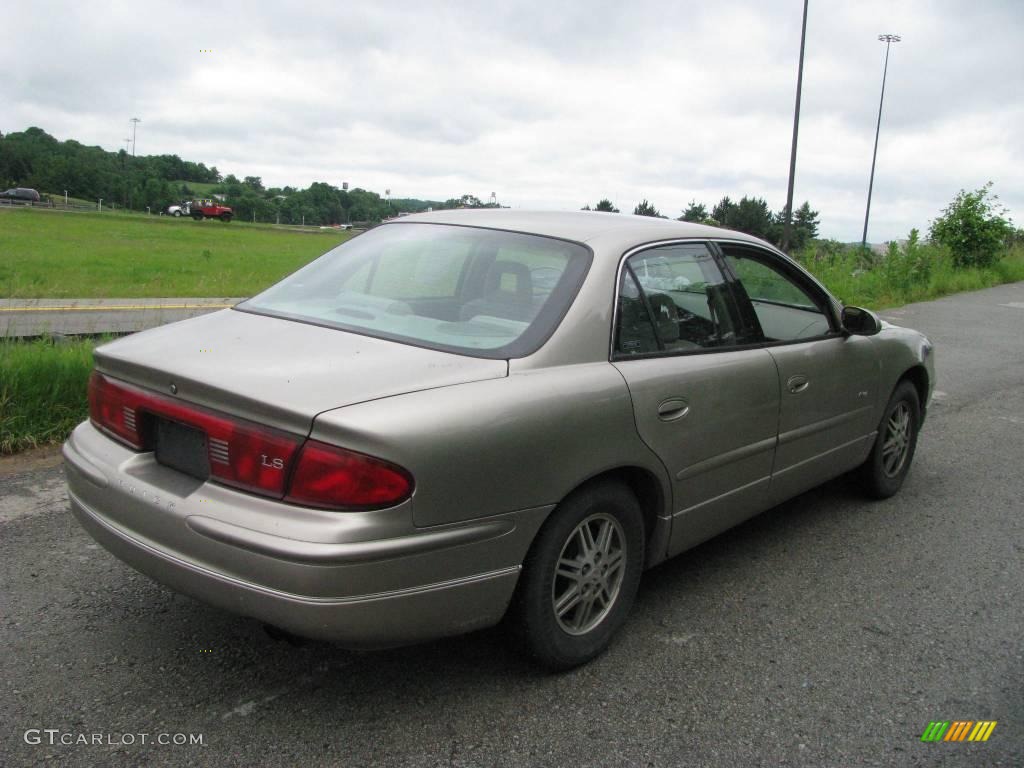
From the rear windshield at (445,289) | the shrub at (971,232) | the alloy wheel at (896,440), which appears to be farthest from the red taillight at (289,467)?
the shrub at (971,232)

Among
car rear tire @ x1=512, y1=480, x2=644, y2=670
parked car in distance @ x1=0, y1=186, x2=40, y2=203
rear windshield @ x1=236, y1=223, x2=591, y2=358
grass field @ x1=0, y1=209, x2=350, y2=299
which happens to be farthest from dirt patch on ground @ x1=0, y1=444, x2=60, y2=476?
parked car in distance @ x1=0, y1=186, x2=40, y2=203

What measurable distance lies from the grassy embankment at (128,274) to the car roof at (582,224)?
267 cm

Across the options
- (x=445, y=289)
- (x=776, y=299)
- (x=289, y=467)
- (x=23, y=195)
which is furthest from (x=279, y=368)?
(x=23, y=195)

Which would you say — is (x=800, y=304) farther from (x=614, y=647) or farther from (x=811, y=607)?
(x=614, y=647)

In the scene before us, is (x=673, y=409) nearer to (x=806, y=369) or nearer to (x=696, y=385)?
(x=696, y=385)

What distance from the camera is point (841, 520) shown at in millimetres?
4754

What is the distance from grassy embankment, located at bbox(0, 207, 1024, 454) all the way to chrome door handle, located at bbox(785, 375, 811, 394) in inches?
159

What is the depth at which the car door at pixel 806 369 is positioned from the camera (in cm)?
394

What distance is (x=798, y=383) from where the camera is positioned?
13.1 feet

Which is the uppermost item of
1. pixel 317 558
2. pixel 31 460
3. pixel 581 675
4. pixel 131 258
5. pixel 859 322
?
pixel 859 322

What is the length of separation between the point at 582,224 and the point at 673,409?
32.3 inches

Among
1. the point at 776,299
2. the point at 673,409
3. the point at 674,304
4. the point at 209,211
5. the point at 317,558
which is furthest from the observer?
the point at 209,211

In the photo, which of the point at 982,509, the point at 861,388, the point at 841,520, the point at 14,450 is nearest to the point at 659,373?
the point at 861,388

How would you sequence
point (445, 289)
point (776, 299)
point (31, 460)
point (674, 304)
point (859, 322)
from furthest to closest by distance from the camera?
point (31, 460)
point (859, 322)
point (776, 299)
point (674, 304)
point (445, 289)
